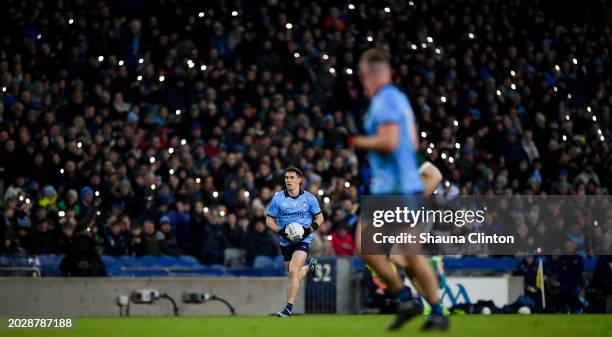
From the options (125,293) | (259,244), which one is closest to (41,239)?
(125,293)

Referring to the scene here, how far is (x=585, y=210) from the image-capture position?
22.7m

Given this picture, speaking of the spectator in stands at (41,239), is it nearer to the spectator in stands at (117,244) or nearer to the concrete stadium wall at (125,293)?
the concrete stadium wall at (125,293)

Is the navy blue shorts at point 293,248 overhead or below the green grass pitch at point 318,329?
overhead

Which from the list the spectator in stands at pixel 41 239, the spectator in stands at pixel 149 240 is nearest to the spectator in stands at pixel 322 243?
the spectator in stands at pixel 149 240

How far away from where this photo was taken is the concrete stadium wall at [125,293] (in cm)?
1795

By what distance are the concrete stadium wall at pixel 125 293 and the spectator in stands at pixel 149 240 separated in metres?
0.64

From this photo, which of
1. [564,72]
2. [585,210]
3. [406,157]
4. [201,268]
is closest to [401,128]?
[406,157]

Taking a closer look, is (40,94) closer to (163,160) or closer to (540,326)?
(163,160)

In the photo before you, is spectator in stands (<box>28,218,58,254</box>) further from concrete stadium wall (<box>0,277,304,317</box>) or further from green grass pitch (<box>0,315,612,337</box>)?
green grass pitch (<box>0,315,612,337</box>)

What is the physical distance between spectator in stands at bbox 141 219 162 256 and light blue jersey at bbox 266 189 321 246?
3.32m

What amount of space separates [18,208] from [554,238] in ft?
33.4

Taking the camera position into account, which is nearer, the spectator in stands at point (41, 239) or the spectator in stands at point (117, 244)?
the spectator in stands at point (41, 239)

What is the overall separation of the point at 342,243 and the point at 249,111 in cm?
411

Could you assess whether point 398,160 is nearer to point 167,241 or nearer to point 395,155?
point 395,155
